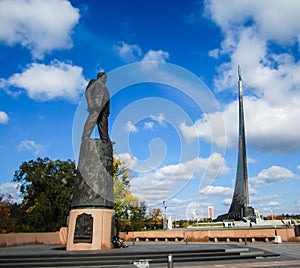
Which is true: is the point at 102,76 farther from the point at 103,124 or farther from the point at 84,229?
the point at 84,229

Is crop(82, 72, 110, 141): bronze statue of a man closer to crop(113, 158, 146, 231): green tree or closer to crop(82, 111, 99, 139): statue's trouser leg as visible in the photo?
crop(82, 111, 99, 139): statue's trouser leg

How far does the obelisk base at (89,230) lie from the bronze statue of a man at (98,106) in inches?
151

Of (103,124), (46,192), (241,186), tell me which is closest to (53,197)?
(46,192)

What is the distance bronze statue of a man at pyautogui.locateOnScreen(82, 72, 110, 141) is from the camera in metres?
16.6

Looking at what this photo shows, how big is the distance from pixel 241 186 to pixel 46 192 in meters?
30.1

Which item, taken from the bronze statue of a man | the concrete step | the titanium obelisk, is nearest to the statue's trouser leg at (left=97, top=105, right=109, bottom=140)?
the bronze statue of a man

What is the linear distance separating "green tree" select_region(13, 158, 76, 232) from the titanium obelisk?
85.5 feet

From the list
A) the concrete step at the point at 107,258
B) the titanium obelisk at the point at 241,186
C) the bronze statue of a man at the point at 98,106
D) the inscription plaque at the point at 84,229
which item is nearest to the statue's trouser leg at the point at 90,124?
the bronze statue of a man at the point at 98,106

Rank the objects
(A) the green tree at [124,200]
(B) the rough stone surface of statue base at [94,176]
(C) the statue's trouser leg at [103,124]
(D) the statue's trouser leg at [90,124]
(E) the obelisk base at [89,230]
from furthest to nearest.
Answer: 1. (A) the green tree at [124,200]
2. (C) the statue's trouser leg at [103,124]
3. (D) the statue's trouser leg at [90,124]
4. (B) the rough stone surface of statue base at [94,176]
5. (E) the obelisk base at [89,230]

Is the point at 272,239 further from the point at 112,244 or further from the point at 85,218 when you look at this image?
the point at 85,218

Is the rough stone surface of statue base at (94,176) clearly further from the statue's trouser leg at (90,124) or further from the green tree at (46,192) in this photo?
the green tree at (46,192)

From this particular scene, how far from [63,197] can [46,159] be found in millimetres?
5141

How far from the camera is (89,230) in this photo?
47.6 feet

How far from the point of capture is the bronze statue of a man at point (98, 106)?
54.4 ft
